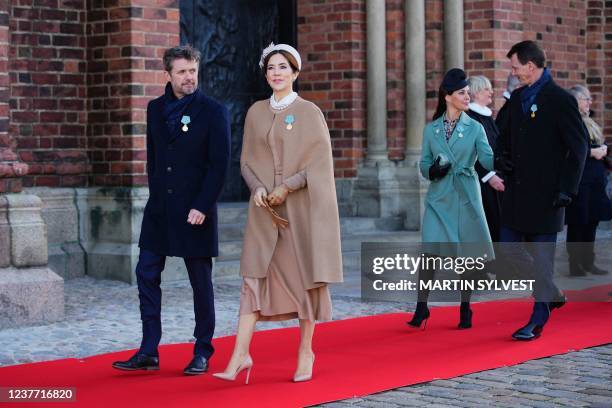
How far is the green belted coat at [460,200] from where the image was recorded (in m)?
8.27

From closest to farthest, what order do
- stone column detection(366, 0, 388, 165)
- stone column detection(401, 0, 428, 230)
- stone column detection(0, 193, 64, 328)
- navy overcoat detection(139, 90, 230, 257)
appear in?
navy overcoat detection(139, 90, 230, 257) < stone column detection(0, 193, 64, 328) < stone column detection(366, 0, 388, 165) < stone column detection(401, 0, 428, 230)

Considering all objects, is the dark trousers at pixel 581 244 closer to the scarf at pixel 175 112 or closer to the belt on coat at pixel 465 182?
the belt on coat at pixel 465 182

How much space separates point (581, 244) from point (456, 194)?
3407mm

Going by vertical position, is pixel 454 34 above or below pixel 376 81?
above

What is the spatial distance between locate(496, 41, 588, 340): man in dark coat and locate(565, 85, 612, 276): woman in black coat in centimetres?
323

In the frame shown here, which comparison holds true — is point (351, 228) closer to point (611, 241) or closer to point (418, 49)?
point (418, 49)

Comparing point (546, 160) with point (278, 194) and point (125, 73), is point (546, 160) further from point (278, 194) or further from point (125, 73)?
point (125, 73)

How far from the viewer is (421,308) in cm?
829

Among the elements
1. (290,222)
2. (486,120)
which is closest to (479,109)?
(486,120)

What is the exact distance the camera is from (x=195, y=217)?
6.59 meters

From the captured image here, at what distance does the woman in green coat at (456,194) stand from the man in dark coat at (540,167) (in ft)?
1.05

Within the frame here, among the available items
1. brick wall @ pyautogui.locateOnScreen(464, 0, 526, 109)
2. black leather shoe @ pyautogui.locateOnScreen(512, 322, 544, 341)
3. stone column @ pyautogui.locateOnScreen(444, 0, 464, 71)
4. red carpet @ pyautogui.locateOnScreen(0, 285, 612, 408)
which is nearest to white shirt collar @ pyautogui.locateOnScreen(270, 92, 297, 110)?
red carpet @ pyautogui.locateOnScreen(0, 285, 612, 408)

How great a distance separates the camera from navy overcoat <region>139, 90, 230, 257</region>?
263 inches

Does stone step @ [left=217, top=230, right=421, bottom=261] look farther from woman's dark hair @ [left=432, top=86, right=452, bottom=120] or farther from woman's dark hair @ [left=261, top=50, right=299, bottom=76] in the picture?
woman's dark hair @ [left=261, top=50, right=299, bottom=76]
